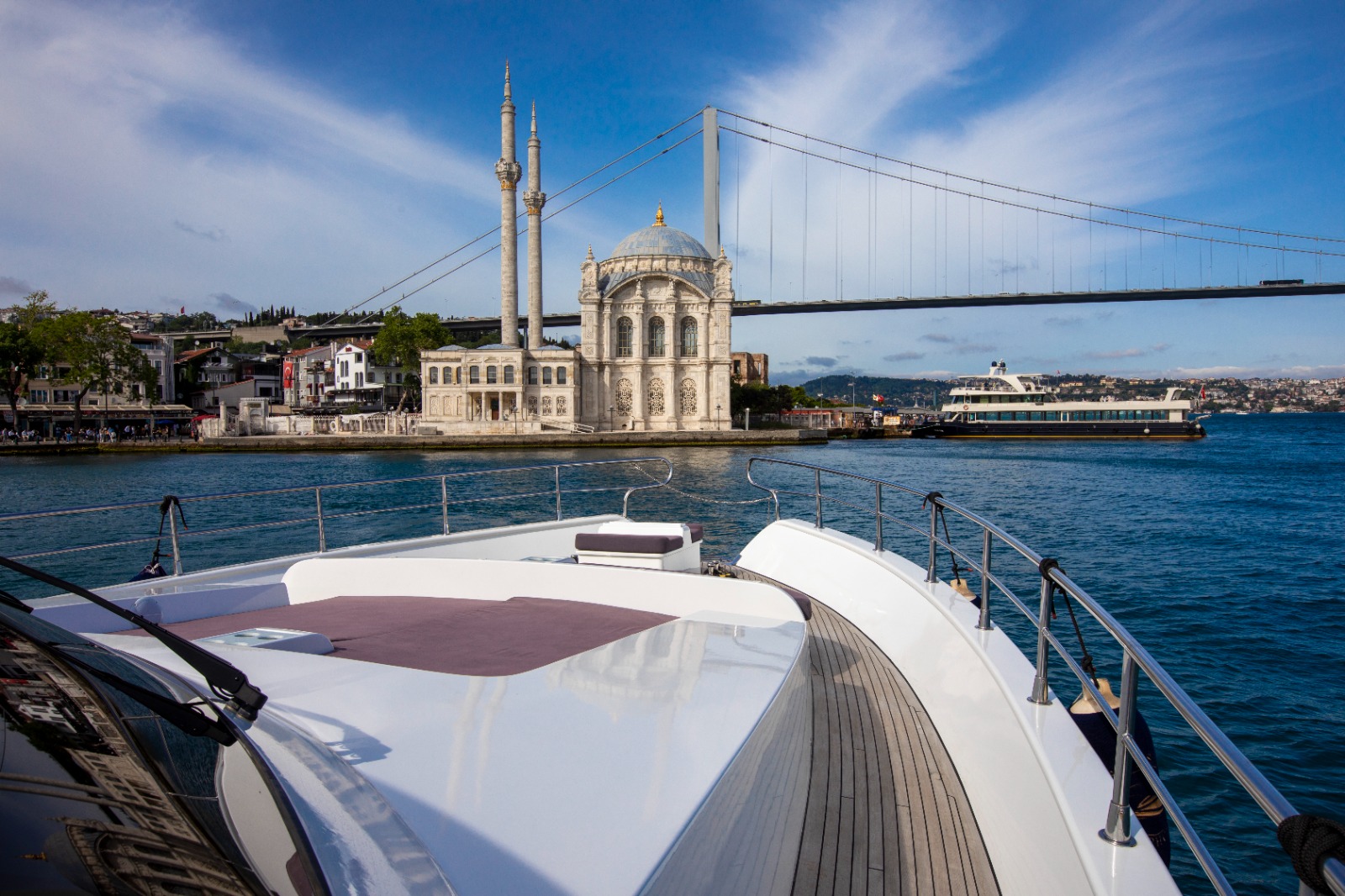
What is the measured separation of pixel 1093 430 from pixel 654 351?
28.3 metres

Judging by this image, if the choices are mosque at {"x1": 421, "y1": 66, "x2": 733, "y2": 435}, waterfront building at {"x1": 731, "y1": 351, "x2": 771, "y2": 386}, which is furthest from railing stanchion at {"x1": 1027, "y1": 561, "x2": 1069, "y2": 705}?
waterfront building at {"x1": 731, "y1": 351, "x2": 771, "y2": 386}

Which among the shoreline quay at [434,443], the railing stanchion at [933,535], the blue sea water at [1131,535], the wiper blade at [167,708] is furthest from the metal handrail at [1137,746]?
the shoreline quay at [434,443]

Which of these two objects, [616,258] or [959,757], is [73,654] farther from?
[616,258]

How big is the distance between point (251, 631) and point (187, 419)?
57977mm

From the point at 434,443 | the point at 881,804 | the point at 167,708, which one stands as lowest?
the point at 434,443

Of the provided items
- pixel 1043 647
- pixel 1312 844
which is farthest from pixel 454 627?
pixel 1312 844

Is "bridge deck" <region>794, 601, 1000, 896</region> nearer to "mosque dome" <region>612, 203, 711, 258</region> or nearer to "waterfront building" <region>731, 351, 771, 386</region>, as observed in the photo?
"mosque dome" <region>612, 203, 711, 258</region>

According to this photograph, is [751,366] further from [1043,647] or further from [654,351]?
[1043,647]

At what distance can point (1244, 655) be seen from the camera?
7.04 m

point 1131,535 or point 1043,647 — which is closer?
point 1043,647

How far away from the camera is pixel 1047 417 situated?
5091cm

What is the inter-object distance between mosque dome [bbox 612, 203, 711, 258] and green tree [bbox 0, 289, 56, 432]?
3469cm

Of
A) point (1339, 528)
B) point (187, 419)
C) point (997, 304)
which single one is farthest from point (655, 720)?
point (187, 419)

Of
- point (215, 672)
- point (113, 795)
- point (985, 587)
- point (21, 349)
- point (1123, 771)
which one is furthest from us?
point (21, 349)
